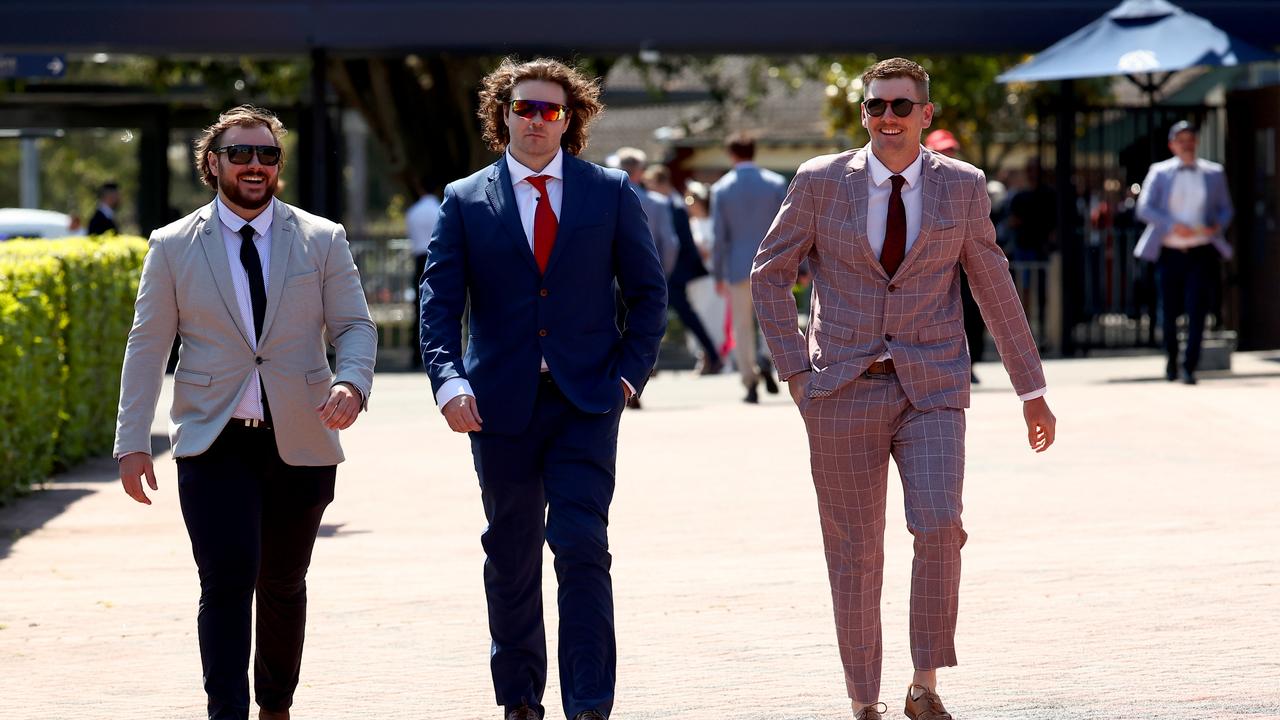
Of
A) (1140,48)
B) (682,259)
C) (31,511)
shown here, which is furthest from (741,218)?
(31,511)

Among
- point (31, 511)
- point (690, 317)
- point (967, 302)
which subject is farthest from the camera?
point (690, 317)

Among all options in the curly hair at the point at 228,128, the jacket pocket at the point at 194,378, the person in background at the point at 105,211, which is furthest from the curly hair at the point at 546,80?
the person in background at the point at 105,211

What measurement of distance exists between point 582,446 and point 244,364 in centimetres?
90

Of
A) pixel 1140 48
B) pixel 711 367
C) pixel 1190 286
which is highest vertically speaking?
pixel 1140 48

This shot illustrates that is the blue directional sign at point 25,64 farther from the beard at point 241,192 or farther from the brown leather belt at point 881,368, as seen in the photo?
the brown leather belt at point 881,368

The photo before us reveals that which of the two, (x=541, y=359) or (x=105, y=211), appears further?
(x=105, y=211)

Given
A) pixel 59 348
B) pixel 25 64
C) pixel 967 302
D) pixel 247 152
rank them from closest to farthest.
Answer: pixel 247 152, pixel 59 348, pixel 967 302, pixel 25 64

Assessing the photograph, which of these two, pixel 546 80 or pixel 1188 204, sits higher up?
pixel 546 80

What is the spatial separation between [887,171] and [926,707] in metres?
1.43

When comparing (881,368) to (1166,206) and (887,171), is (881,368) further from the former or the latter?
(1166,206)

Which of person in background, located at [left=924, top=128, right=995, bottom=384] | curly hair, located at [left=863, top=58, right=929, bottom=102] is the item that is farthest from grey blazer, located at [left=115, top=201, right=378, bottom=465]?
person in background, located at [left=924, top=128, right=995, bottom=384]

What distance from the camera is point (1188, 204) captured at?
1450cm

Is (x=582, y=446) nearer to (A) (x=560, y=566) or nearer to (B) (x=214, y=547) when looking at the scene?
(A) (x=560, y=566)

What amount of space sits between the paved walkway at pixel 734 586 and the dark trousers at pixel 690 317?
166 inches
